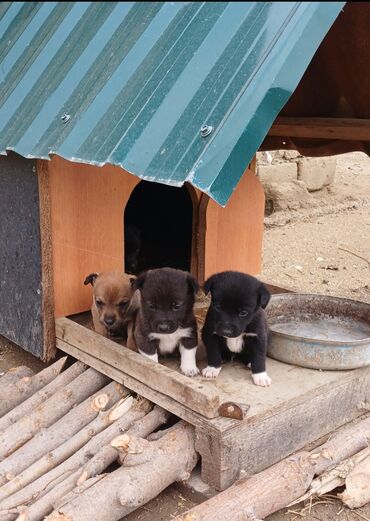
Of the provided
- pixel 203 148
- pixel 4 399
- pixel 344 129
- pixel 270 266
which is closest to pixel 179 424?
pixel 4 399

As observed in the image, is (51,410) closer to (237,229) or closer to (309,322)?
(309,322)

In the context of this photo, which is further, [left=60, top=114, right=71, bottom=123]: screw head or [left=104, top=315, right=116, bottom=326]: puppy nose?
[left=104, top=315, right=116, bottom=326]: puppy nose

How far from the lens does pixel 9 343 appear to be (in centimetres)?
471

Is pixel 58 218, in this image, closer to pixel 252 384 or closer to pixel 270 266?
pixel 252 384

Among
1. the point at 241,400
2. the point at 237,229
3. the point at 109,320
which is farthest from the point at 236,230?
Answer: the point at 241,400

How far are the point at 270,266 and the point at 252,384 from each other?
4811 mm

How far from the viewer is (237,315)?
3.00 metres

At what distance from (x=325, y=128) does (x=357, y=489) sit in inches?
108

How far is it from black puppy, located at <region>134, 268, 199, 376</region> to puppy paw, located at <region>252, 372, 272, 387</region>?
1.10ft

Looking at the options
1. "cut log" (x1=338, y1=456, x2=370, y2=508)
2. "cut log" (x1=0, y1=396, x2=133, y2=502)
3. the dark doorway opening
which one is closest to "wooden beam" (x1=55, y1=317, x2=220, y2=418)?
"cut log" (x1=0, y1=396, x2=133, y2=502)

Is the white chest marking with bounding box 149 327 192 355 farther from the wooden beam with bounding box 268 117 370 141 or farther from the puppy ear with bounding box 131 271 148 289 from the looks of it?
the wooden beam with bounding box 268 117 370 141

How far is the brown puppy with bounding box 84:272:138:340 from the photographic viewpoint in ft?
11.6

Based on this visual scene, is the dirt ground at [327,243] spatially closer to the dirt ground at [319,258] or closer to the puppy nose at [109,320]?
the dirt ground at [319,258]

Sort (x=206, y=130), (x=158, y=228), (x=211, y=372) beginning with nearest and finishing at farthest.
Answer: (x=206, y=130) → (x=211, y=372) → (x=158, y=228)
